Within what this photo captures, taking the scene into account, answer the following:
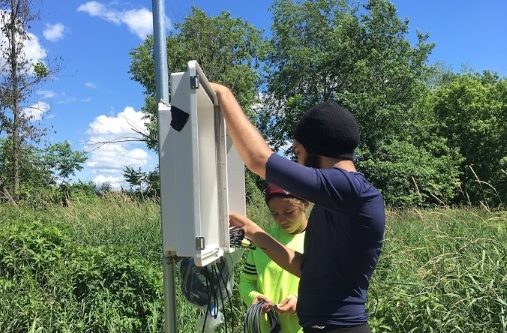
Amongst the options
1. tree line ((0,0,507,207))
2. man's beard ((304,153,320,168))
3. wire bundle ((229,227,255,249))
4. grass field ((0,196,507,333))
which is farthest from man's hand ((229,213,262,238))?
tree line ((0,0,507,207))

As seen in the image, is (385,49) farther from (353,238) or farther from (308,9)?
(353,238)

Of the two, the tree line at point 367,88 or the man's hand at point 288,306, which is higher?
the tree line at point 367,88

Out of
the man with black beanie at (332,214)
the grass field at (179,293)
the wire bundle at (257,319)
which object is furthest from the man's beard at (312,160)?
the grass field at (179,293)

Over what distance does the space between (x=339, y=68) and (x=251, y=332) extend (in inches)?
981

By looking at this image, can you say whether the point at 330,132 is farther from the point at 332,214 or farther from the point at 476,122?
the point at 476,122

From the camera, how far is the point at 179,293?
5055 millimetres

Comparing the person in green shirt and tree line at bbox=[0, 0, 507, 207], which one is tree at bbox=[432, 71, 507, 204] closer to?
tree line at bbox=[0, 0, 507, 207]

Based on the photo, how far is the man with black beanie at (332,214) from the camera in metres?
1.70

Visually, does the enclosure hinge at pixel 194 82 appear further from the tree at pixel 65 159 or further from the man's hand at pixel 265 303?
the tree at pixel 65 159

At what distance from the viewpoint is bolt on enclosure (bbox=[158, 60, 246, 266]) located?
5.65 feet

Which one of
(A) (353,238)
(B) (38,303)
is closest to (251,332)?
(A) (353,238)

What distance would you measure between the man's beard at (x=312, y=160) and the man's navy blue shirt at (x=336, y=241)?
6.1 inches

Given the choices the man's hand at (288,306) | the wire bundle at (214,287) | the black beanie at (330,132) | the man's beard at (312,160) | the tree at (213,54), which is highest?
the tree at (213,54)

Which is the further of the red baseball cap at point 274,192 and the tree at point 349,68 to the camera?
the tree at point 349,68
